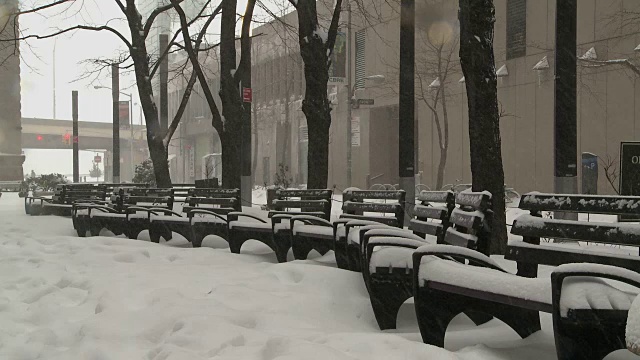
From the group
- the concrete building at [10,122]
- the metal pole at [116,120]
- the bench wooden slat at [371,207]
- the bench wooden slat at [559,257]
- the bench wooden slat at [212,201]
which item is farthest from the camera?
the concrete building at [10,122]

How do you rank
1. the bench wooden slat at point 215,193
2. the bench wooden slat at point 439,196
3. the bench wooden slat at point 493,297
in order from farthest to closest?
the bench wooden slat at point 215,193 < the bench wooden slat at point 439,196 < the bench wooden slat at point 493,297

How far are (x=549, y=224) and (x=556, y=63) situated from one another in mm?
4403

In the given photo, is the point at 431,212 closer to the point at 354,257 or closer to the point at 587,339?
the point at 354,257

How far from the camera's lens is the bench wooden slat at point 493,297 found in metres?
3.30

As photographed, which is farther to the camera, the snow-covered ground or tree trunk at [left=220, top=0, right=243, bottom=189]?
tree trunk at [left=220, top=0, right=243, bottom=189]

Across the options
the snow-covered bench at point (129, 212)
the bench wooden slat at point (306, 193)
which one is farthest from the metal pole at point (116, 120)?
the bench wooden slat at point (306, 193)

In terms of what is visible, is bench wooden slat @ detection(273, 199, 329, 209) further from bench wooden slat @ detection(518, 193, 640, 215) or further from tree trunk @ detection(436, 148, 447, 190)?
tree trunk @ detection(436, 148, 447, 190)

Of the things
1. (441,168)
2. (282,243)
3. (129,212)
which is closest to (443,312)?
(282,243)

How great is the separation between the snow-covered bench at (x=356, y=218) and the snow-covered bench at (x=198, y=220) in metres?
2.18

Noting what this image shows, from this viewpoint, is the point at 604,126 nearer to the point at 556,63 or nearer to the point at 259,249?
the point at 556,63

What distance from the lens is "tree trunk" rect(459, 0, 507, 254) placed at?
855cm

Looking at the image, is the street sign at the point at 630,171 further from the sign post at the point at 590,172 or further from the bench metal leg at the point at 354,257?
the sign post at the point at 590,172

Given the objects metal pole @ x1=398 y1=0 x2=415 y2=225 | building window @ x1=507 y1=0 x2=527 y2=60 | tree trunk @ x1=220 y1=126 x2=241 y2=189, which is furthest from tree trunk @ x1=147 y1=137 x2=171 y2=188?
building window @ x1=507 y1=0 x2=527 y2=60

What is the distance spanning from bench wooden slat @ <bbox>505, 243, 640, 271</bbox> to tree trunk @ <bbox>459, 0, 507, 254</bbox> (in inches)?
142
